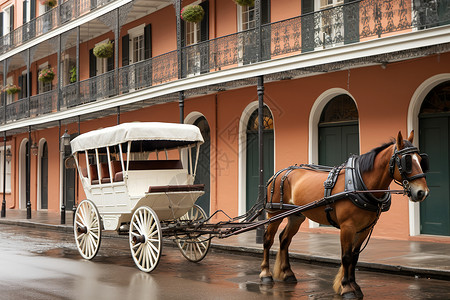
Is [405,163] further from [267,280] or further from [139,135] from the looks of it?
[139,135]

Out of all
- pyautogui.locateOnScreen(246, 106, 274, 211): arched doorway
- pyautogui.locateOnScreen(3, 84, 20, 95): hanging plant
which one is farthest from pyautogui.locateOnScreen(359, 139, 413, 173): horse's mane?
pyautogui.locateOnScreen(3, 84, 20, 95): hanging plant

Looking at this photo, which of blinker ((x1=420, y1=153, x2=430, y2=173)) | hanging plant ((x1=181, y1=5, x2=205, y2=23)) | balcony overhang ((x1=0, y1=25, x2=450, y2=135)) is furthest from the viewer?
hanging plant ((x1=181, y1=5, x2=205, y2=23))

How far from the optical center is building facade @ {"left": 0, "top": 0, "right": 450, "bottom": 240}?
12.1 m

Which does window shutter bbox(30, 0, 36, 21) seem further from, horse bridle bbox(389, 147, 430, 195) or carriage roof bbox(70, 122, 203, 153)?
horse bridle bbox(389, 147, 430, 195)

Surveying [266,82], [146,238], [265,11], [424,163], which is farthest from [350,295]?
[265,11]

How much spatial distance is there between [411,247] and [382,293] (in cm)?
417

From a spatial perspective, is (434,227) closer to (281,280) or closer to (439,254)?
(439,254)

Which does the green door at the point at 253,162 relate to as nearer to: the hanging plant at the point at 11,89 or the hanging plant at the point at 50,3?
the hanging plant at the point at 50,3

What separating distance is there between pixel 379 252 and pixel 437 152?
2971 mm

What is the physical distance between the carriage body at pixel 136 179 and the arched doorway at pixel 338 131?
464 cm

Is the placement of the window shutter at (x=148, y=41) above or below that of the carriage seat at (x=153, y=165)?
above

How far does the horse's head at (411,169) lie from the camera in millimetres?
6297

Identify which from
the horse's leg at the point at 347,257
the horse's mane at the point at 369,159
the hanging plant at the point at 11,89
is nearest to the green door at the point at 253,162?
the horse's mane at the point at 369,159

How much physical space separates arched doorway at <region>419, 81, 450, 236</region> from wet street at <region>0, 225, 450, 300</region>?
3819 millimetres
